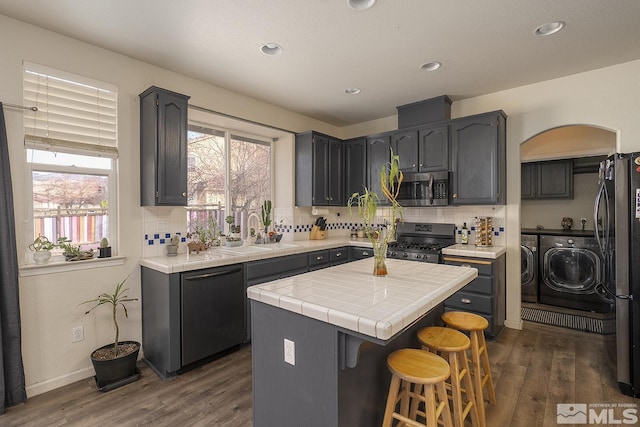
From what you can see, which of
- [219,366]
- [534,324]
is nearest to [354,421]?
[219,366]

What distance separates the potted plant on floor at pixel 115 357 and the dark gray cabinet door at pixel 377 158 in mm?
3101

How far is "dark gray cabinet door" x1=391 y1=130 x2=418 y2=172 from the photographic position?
3.91 meters

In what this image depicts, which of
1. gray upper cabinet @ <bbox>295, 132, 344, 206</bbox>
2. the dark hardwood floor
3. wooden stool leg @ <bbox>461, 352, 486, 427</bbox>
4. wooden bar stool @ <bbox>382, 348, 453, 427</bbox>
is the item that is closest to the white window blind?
the dark hardwood floor

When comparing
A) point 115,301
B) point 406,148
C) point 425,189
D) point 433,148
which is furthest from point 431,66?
point 115,301

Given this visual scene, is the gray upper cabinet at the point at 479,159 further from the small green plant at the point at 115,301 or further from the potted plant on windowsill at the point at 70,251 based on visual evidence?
the potted plant on windowsill at the point at 70,251

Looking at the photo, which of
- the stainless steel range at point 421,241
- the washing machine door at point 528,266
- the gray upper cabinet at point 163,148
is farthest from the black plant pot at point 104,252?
the washing machine door at point 528,266

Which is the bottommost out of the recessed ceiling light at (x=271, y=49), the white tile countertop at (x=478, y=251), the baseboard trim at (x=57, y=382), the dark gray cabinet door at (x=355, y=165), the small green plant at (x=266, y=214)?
the baseboard trim at (x=57, y=382)

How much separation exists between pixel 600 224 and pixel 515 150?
1223 mm

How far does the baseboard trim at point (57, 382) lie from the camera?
7.34ft

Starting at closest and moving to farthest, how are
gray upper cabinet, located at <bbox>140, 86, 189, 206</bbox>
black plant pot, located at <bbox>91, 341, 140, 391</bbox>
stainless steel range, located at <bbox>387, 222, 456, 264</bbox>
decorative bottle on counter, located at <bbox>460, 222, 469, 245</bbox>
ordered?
black plant pot, located at <bbox>91, 341, 140, 391</bbox>
gray upper cabinet, located at <bbox>140, 86, 189, 206</bbox>
stainless steel range, located at <bbox>387, 222, 456, 264</bbox>
decorative bottle on counter, located at <bbox>460, 222, 469, 245</bbox>

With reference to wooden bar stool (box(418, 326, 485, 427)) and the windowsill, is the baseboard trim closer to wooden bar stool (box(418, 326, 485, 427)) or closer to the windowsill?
the windowsill

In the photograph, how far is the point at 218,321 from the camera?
108 inches

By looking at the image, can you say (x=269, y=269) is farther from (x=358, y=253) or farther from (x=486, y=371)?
(x=486, y=371)

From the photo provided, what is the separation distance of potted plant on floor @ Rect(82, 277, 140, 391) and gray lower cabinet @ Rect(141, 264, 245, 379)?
163 millimetres
